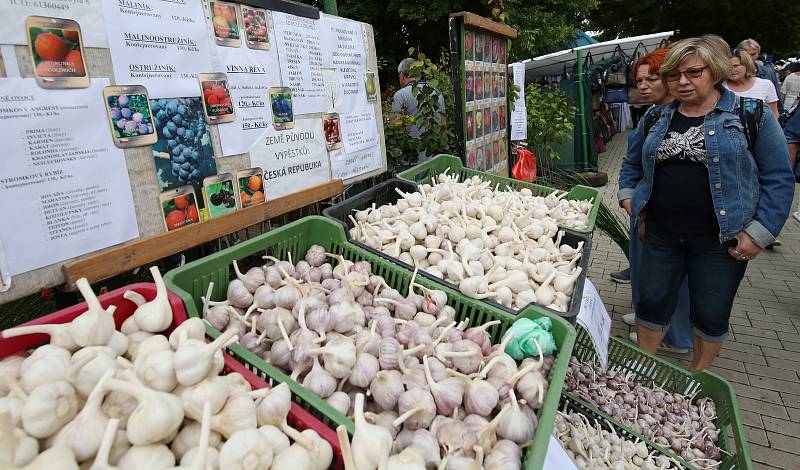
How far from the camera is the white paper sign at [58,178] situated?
51.0 inches

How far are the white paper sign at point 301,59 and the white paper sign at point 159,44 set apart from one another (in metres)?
0.44

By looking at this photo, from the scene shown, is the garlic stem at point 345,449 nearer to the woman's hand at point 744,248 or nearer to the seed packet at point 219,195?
the seed packet at point 219,195

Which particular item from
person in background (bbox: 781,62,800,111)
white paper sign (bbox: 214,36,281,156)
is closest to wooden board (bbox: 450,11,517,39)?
white paper sign (bbox: 214,36,281,156)

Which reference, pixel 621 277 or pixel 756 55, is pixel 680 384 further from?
pixel 756 55

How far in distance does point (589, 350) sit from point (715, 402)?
60 centimetres

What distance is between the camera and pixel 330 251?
2.17 m

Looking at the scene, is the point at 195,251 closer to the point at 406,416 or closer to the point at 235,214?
the point at 235,214

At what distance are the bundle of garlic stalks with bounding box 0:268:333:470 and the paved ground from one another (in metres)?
2.66

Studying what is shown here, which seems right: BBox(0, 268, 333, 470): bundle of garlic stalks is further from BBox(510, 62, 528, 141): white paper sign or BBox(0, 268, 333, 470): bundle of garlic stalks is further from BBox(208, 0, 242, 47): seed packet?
BBox(510, 62, 528, 141): white paper sign

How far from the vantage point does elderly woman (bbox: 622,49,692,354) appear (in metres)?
3.12

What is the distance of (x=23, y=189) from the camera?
1.32m

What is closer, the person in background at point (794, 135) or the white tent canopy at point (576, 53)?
the person in background at point (794, 135)

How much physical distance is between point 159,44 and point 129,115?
31 centimetres

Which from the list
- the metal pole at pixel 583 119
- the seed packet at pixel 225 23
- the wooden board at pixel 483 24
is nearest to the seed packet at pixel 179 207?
the seed packet at pixel 225 23
